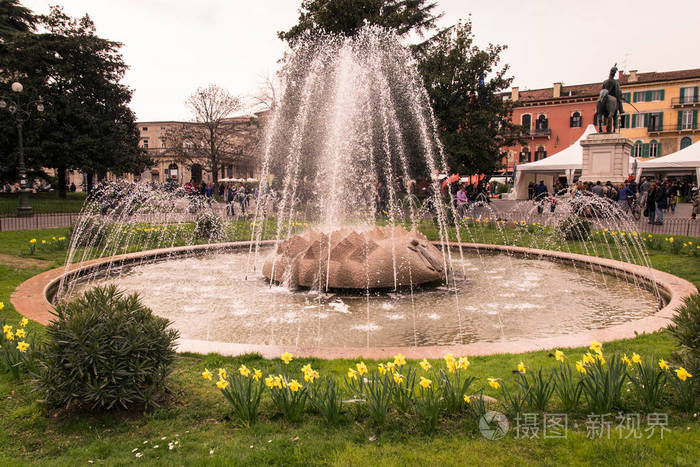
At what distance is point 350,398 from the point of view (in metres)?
4.06

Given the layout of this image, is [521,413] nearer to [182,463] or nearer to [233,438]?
[233,438]

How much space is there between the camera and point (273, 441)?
3473mm

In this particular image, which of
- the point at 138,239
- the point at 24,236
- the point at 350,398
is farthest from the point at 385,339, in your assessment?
the point at 24,236

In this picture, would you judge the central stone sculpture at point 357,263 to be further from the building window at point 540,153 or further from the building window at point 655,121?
the building window at point 540,153

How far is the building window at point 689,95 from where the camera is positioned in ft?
170

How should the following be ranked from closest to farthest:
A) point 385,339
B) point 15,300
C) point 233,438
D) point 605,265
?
point 233,438 < point 385,339 < point 15,300 < point 605,265

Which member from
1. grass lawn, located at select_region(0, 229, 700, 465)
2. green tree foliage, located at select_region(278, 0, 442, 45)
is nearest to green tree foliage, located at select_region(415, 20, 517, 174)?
green tree foliage, located at select_region(278, 0, 442, 45)

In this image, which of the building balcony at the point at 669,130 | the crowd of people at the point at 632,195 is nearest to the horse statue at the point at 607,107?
the crowd of people at the point at 632,195

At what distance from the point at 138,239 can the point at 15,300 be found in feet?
26.4

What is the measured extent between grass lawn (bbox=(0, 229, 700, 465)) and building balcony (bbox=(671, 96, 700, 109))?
61981mm

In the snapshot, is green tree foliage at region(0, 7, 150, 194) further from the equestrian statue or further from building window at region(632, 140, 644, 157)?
building window at region(632, 140, 644, 157)

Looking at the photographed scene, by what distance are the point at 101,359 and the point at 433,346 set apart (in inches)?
139

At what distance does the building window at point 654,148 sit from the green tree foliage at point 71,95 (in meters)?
56.4

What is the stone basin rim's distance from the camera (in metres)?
5.24
